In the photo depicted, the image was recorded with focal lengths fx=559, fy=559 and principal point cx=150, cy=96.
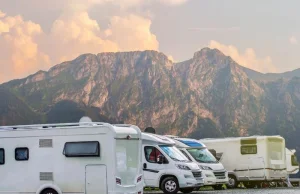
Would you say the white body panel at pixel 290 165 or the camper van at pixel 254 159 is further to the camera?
the white body panel at pixel 290 165

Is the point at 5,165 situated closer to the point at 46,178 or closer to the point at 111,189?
the point at 46,178

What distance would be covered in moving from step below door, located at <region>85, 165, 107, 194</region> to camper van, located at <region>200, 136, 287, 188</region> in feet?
56.4

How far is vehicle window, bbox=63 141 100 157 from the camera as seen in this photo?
16781 millimetres

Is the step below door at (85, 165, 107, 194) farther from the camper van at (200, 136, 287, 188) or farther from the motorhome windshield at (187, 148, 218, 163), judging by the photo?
the camper van at (200, 136, 287, 188)

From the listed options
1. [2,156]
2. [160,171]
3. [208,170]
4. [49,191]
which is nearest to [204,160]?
[208,170]

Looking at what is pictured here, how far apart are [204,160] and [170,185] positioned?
5.19 metres

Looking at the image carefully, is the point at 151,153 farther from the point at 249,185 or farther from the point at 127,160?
the point at 249,185

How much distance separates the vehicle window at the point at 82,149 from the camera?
1678 cm

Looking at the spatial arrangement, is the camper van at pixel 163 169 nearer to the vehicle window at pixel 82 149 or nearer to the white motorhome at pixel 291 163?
the vehicle window at pixel 82 149

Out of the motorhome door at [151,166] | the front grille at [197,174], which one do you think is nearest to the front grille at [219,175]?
the front grille at [197,174]

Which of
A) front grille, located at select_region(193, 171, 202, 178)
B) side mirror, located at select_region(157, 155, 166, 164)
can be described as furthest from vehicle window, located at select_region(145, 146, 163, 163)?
front grille, located at select_region(193, 171, 202, 178)

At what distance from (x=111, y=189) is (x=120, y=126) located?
82.9 inches

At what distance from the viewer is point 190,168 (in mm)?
23469

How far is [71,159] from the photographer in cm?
1716
